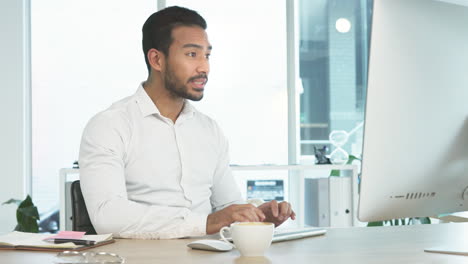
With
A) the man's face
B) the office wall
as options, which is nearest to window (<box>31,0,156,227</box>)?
the office wall

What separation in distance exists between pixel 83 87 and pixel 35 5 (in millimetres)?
770

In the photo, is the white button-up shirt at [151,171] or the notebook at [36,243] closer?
the notebook at [36,243]

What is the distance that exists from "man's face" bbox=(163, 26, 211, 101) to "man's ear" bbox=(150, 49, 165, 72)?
0.12 ft

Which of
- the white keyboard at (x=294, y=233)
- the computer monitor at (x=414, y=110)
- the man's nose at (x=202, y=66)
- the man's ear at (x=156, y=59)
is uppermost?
the man's ear at (x=156, y=59)

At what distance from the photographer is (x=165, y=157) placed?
180cm

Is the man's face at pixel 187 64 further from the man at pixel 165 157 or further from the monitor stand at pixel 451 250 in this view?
the monitor stand at pixel 451 250

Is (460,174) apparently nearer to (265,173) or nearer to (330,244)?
(330,244)

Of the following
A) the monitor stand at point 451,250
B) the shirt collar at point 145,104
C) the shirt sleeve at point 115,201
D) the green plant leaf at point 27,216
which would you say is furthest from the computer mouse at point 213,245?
the green plant leaf at point 27,216

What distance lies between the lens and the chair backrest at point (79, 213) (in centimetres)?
156

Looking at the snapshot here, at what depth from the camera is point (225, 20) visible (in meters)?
4.77

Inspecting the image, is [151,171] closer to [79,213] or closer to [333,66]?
[79,213]

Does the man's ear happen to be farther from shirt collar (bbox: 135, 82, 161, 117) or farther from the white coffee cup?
the white coffee cup

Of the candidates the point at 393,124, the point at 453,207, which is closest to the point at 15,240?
the point at 393,124

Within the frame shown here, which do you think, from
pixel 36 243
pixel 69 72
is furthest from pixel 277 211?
pixel 69 72
